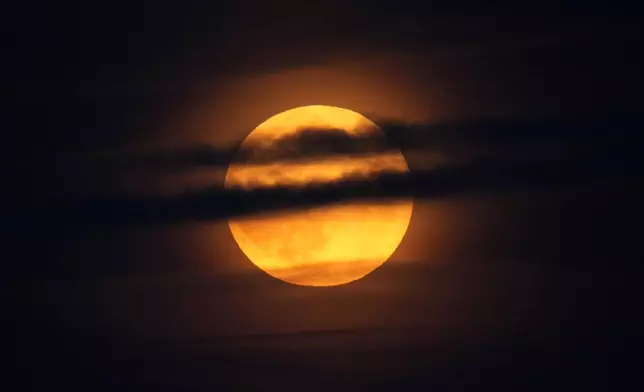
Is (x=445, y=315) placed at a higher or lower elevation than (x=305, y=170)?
lower

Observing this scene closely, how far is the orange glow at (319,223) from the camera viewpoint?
2.00 meters

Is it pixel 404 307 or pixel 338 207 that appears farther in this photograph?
pixel 404 307

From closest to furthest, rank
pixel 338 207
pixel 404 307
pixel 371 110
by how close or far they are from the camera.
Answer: pixel 338 207
pixel 371 110
pixel 404 307

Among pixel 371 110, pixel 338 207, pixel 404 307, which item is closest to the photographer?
pixel 338 207

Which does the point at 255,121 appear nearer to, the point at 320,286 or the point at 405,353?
the point at 320,286

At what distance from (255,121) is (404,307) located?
0.58 m

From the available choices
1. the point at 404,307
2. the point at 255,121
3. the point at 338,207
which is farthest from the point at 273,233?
the point at 404,307

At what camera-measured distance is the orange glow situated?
200 centimetres

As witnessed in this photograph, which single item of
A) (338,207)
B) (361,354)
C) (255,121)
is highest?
(255,121)

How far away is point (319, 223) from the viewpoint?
78.8 inches

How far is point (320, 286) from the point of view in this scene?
224cm

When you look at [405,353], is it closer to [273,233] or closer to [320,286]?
[320,286]

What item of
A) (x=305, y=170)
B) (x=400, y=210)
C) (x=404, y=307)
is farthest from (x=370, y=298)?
(x=305, y=170)

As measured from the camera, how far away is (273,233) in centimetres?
203
